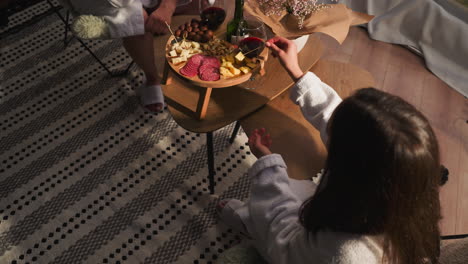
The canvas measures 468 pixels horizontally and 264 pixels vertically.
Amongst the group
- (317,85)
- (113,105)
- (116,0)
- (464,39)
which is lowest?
(113,105)

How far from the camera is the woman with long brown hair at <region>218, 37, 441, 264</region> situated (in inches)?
28.1

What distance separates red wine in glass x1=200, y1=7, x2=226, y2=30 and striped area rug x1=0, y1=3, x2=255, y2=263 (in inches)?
25.1

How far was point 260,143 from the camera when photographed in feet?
3.93

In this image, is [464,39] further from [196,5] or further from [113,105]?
[113,105]

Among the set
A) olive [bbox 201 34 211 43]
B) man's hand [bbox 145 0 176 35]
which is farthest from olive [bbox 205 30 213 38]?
man's hand [bbox 145 0 176 35]

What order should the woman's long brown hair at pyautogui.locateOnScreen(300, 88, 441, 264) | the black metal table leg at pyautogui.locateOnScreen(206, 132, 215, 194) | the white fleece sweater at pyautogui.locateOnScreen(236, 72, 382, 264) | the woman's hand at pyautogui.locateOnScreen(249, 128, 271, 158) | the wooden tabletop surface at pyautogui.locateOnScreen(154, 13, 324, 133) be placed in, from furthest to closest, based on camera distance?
the black metal table leg at pyautogui.locateOnScreen(206, 132, 215, 194) → the wooden tabletop surface at pyautogui.locateOnScreen(154, 13, 324, 133) → the woman's hand at pyautogui.locateOnScreen(249, 128, 271, 158) → the white fleece sweater at pyautogui.locateOnScreen(236, 72, 382, 264) → the woman's long brown hair at pyautogui.locateOnScreen(300, 88, 441, 264)

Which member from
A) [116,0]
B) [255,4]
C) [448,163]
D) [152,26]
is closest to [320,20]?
[255,4]

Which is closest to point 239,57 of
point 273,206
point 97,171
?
point 273,206

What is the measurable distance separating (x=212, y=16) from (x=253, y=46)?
265mm

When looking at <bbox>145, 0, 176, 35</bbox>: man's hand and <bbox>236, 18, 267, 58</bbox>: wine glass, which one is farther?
<bbox>145, 0, 176, 35</bbox>: man's hand

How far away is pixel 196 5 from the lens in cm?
195

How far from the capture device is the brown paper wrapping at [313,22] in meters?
1.38

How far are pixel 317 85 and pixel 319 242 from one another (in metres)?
0.54

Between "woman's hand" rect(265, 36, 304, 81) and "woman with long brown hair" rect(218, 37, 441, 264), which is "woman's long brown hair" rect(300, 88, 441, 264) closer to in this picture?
"woman with long brown hair" rect(218, 37, 441, 264)
